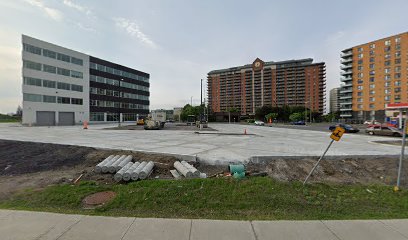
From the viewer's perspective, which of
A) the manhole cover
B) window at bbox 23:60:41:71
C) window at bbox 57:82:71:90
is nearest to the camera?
the manhole cover

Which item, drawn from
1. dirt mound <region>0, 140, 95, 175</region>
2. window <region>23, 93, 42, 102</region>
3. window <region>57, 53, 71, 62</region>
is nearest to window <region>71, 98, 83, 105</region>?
window <region>23, 93, 42, 102</region>

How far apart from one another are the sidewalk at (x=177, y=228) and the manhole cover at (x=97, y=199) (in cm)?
80

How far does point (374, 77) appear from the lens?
78625 mm

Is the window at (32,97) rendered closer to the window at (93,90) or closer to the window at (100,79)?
the window at (93,90)

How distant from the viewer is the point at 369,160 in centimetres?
892

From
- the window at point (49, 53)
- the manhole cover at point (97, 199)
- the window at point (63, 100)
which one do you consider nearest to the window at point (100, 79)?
the window at point (63, 100)

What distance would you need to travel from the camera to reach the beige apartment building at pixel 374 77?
72188 millimetres

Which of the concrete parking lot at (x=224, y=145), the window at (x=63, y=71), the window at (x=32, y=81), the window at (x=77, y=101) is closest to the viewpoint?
the concrete parking lot at (x=224, y=145)

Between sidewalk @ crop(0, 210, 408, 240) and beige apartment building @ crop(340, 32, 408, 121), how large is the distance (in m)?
92.4

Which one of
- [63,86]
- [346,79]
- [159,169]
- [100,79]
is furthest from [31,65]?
[346,79]

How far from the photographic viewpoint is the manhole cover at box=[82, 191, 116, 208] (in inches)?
193

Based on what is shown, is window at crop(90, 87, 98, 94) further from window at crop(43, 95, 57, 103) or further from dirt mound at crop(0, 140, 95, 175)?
dirt mound at crop(0, 140, 95, 175)

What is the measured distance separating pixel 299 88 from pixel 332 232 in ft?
501

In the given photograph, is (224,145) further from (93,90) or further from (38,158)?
(93,90)
